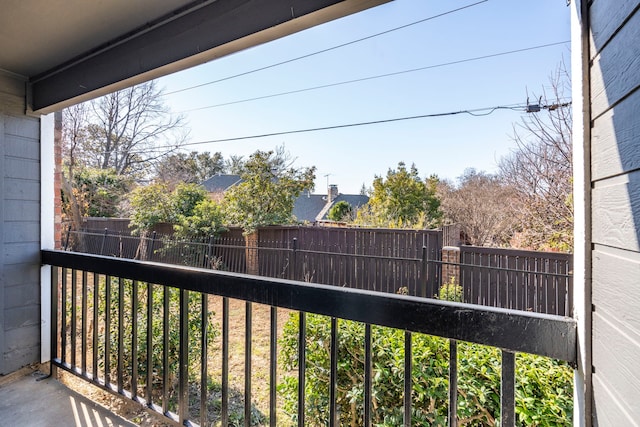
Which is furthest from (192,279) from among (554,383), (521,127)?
(521,127)

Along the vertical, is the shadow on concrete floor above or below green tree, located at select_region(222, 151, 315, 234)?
below

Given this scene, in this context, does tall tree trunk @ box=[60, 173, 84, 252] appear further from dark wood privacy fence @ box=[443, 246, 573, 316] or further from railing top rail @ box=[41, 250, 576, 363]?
dark wood privacy fence @ box=[443, 246, 573, 316]

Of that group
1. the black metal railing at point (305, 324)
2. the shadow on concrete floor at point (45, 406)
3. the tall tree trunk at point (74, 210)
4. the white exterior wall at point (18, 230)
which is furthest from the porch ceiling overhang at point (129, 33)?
the tall tree trunk at point (74, 210)

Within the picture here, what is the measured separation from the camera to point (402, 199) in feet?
28.4

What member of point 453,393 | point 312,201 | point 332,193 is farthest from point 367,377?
point 312,201

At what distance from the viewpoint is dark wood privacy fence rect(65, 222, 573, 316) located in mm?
3818

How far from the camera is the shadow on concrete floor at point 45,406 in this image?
1.65m

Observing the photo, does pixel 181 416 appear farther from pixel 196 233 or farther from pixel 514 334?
pixel 196 233

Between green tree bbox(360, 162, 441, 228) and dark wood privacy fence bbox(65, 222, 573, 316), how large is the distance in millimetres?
2285

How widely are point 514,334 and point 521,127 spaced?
17.0 feet

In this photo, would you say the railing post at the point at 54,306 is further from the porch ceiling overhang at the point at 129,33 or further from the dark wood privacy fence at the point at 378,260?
the dark wood privacy fence at the point at 378,260

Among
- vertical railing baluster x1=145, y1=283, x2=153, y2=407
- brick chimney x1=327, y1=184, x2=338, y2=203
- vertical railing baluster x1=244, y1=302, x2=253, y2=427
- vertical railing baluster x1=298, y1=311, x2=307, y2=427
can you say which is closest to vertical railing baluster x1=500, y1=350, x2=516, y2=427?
vertical railing baluster x1=298, y1=311, x2=307, y2=427

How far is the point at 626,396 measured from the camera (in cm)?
54

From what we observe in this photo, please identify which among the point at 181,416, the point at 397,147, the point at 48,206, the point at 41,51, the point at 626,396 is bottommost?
the point at 181,416
